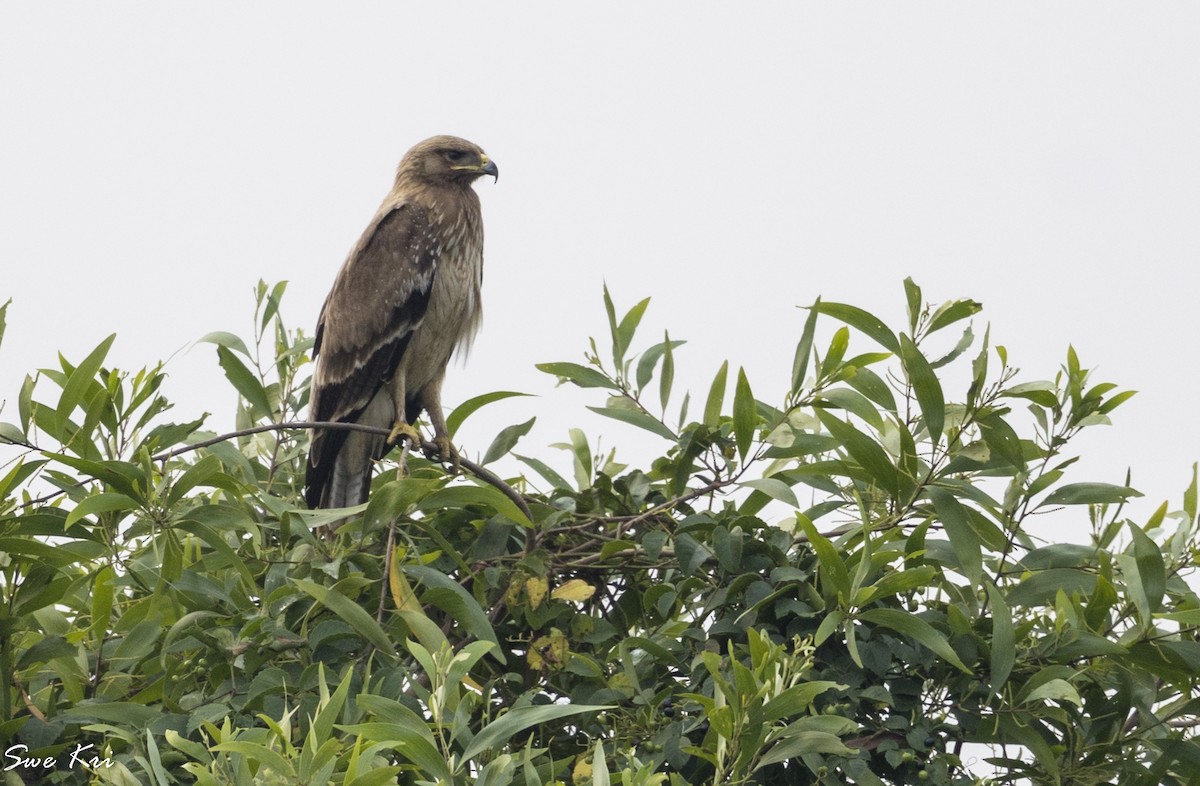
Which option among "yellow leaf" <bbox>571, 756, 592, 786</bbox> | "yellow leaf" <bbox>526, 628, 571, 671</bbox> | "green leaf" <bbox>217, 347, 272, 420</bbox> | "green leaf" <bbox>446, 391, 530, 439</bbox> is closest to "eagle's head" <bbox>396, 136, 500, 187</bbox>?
"green leaf" <bbox>217, 347, 272, 420</bbox>

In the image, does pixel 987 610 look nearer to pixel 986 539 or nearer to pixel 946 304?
pixel 986 539

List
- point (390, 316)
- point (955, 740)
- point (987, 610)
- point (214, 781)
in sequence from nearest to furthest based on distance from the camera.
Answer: point (214, 781) < point (955, 740) < point (987, 610) < point (390, 316)

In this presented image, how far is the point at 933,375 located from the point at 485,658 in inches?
49.5

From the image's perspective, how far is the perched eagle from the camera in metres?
5.28

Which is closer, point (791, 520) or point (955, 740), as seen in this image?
point (955, 740)

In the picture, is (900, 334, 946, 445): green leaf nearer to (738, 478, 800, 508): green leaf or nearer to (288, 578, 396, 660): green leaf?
(738, 478, 800, 508): green leaf

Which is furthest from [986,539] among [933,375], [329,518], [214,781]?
[214,781]

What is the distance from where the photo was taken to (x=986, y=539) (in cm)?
300

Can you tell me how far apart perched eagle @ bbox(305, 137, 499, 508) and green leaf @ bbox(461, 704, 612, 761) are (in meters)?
2.79

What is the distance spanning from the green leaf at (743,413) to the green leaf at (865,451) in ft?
0.53

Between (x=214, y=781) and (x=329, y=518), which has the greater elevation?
(x=329, y=518)

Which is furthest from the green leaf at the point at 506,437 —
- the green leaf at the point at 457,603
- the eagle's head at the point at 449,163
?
the eagle's head at the point at 449,163

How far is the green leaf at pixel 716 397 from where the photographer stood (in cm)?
326

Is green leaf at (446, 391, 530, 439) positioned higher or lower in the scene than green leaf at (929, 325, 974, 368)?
lower
